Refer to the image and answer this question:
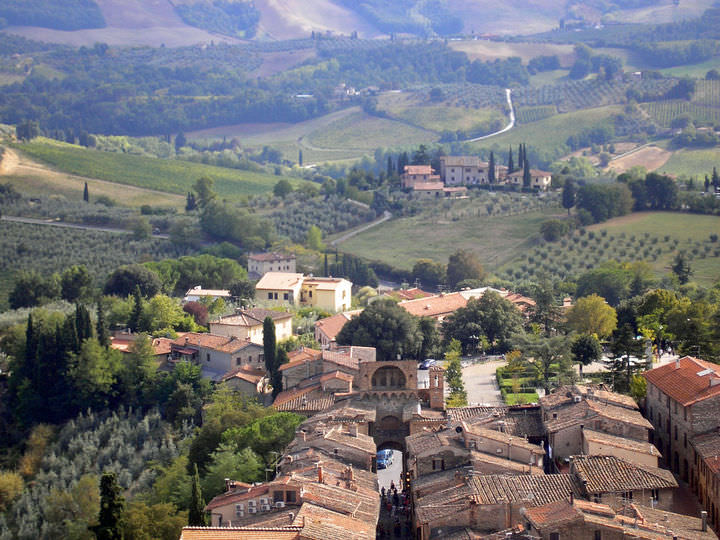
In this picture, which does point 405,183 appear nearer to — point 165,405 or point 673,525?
point 165,405

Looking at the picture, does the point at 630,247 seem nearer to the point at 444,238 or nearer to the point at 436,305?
the point at 444,238

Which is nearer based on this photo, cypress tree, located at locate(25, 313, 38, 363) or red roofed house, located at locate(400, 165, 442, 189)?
cypress tree, located at locate(25, 313, 38, 363)

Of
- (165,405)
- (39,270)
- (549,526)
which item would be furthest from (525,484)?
(39,270)

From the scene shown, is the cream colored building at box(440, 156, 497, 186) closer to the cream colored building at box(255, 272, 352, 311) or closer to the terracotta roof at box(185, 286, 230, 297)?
the cream colored building at box(255, 272, 352, 311)

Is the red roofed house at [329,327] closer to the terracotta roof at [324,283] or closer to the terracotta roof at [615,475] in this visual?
the terracotta roof at [324,283]

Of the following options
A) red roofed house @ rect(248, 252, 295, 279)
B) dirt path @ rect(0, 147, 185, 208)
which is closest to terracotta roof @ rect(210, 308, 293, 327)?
red roofed house @ rect(248, 252, 295, 279)

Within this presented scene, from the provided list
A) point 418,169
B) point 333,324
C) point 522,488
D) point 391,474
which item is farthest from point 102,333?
point 418,169

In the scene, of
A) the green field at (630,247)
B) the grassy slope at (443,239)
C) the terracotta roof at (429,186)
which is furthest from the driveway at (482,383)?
the terracotta roof at (429,186)
